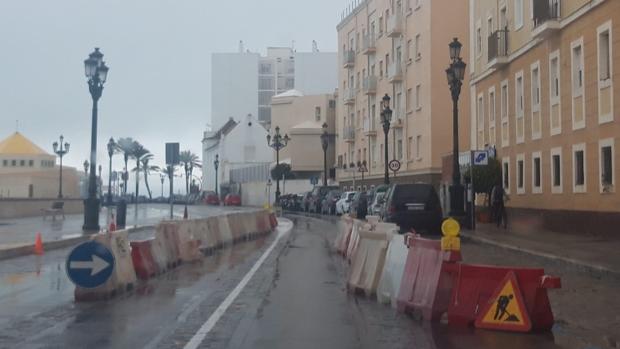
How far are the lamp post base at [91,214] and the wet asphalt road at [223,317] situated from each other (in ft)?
43.8

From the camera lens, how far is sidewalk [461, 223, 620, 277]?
1853 cm

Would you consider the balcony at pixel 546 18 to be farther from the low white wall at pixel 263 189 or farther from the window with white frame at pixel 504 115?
the low white wall at pixel 263 189

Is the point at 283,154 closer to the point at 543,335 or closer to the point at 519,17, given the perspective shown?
the point at 519,17

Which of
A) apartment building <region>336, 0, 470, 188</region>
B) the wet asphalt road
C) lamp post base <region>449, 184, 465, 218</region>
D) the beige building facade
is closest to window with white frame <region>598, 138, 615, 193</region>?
lamp post base <region>449, 184, 465, 218</region>

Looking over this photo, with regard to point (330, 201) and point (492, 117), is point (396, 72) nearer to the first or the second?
point (330, 201)

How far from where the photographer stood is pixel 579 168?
94.2 feet

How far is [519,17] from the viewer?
35.8m

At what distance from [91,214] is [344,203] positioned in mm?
23673

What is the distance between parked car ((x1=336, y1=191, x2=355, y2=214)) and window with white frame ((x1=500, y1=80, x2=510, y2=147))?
1525 cm

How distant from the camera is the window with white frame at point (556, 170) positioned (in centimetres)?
3050

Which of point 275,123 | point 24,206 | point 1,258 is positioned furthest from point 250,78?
point 1,258

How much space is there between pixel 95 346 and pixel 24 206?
161ft

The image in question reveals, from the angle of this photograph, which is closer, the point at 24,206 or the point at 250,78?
the point at 24,206

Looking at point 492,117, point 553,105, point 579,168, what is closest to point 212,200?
point 492,117
